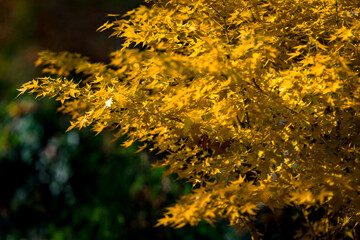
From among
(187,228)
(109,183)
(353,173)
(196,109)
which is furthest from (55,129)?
(353,173)

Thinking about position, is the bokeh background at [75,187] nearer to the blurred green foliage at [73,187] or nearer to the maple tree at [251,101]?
the blurred green foliage at [73,187]

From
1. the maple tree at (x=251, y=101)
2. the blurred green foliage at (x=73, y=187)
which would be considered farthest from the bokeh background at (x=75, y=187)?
the maple tree at (x=251, y=101)

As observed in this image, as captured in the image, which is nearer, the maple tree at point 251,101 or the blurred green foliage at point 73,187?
the maple tree at point 251,101

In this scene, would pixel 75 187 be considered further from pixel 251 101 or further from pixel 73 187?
pixel 251 101

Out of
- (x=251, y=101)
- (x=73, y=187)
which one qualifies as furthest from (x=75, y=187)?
(x=251, y=101)

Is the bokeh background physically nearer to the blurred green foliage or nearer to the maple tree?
the blurred green foliage

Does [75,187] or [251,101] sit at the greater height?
[251,101]

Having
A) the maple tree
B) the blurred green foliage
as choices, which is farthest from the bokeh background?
the maple tree

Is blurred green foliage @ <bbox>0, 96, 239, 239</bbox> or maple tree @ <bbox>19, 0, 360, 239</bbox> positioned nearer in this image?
maple tree @ <bbox>19, 0, 360, 239</bbox>

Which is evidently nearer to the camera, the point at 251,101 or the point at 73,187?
the point at 251,101

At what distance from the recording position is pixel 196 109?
2561 millimetres

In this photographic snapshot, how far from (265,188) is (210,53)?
1007 millimetres

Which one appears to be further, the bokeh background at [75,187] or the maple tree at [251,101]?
the bokeh background at [75,187]

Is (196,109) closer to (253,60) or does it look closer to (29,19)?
(253,60)
